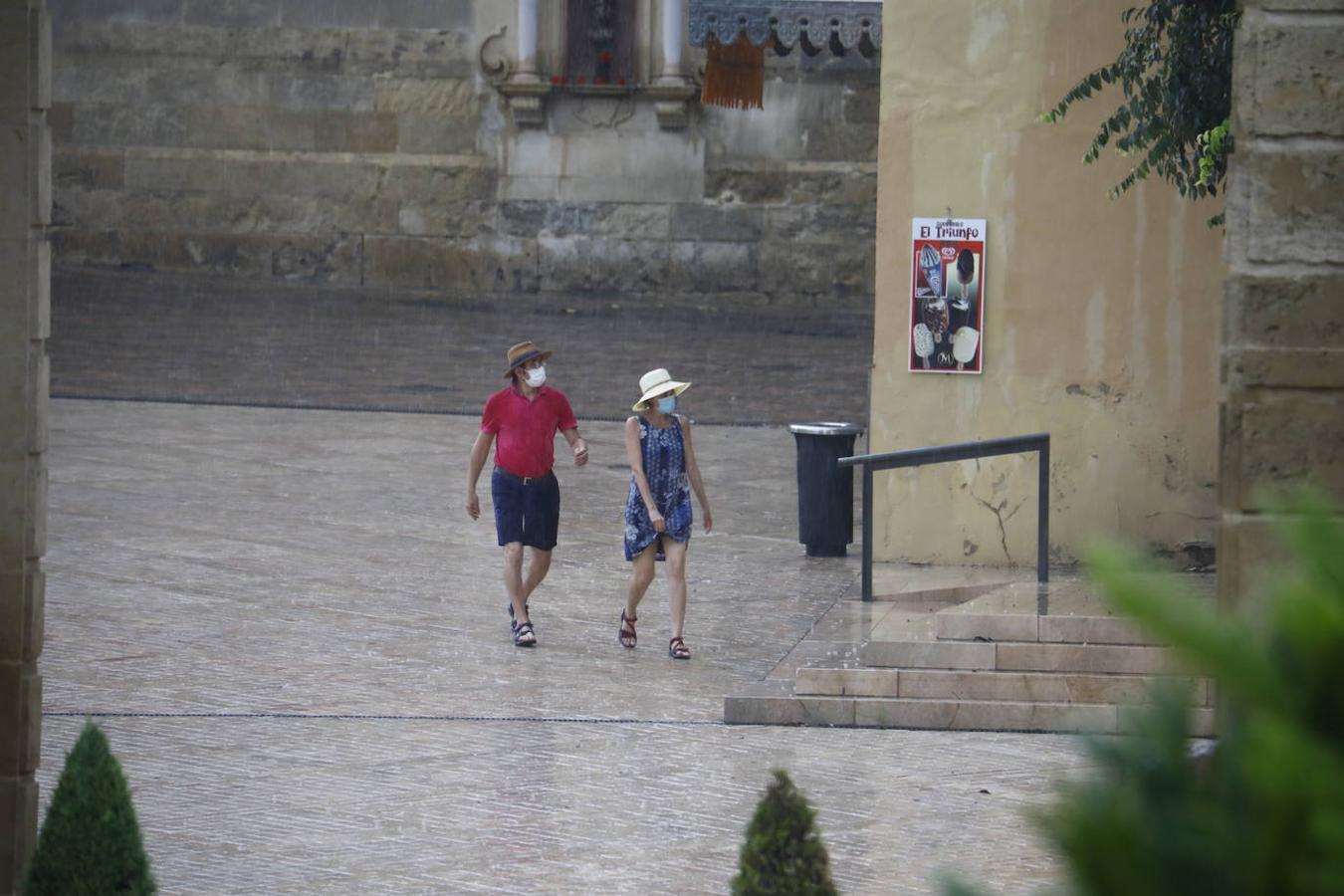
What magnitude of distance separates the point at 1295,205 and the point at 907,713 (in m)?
4.91

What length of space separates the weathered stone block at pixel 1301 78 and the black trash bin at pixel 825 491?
29.1 ft

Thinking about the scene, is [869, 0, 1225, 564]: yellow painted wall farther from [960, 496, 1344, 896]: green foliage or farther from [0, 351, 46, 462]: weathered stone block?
[960, 496, 1344, 896]: green foliage

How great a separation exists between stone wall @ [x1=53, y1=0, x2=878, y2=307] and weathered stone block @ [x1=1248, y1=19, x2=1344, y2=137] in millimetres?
25685

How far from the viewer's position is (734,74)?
96.6 feet

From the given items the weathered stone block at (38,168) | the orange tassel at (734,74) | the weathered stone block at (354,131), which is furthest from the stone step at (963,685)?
the weathered stone block at (354,131)

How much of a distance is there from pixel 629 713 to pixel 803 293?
851 inches

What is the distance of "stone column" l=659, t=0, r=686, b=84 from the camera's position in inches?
1166

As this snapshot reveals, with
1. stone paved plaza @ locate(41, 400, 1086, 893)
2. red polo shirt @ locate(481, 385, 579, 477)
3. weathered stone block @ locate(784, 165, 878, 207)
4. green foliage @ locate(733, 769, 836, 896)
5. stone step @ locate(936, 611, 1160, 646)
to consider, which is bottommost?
stone paved plaza @ locate(41, 400, 1086, 893)

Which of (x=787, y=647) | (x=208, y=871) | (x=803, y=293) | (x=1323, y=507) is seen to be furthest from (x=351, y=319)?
(x=1323, y=507)

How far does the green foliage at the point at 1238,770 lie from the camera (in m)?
1.79

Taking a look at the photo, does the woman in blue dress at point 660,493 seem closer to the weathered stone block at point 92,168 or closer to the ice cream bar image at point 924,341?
the ice cream bar image at point 924,341

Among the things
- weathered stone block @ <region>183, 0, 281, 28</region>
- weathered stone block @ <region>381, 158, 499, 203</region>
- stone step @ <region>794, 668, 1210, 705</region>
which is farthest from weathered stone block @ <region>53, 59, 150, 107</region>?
stone step @ <region>794, 668, 1210, 705</region>

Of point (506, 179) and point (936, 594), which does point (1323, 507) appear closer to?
point (936, 594)

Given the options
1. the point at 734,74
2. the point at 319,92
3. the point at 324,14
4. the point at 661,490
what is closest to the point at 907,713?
the point at 661,490
